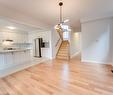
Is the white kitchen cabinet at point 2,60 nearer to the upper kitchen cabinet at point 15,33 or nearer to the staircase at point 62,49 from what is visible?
the upper kitchen cabinet at point 15,33

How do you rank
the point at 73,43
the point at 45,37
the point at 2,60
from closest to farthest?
the point at 2,60
the point at 45,37
the point at 73,43

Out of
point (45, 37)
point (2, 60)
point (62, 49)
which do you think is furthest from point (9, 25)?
point (62, 49)

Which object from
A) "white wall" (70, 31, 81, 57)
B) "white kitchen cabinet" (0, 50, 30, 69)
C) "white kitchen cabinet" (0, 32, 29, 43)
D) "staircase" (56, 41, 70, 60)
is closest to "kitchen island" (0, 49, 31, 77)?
"white kitchen cabinet" (0, 50, 30, 69)

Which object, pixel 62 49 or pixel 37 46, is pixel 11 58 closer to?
pixel 37 46

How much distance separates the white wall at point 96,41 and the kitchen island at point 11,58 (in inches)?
159

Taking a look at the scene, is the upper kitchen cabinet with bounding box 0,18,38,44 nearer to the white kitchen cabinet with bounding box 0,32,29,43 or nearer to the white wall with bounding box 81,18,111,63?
the white kitchen cabinet with bounding box 0,32,29,43

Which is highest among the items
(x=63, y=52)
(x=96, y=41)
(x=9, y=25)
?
(x=9, y=25)

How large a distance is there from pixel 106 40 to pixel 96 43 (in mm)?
541

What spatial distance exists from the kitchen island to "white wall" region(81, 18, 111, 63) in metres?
4.04

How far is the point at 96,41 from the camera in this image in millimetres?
5055

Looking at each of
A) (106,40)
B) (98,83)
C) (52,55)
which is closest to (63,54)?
(52,55)

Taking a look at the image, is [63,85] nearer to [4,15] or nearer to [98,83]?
[98,83]

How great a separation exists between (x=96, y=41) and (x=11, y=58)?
5100 mm

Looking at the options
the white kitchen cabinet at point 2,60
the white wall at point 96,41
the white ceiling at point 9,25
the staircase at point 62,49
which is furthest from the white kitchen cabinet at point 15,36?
the white wall at point 96,41
